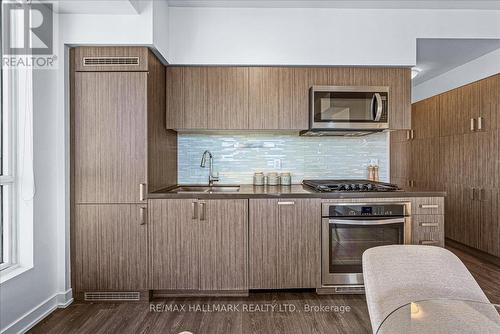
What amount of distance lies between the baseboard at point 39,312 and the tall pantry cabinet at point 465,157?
12.9 ft

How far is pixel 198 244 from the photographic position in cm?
258

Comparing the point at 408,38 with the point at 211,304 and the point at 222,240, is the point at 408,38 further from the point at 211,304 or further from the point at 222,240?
the point at 211,304

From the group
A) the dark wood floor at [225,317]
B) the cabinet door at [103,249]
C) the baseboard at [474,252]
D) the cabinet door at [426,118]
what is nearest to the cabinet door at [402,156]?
the cabinet door at [426,118]

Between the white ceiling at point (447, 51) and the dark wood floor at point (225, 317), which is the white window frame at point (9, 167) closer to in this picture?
the dark wood floor at point (225, 317)

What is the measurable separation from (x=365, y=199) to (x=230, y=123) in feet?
4.64

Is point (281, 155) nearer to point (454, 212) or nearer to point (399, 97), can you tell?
point (399, 97)

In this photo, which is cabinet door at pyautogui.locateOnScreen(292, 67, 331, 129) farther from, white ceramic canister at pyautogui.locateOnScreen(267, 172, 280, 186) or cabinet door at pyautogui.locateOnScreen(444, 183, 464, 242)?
cabinet door at pyautogui.locateOnScreen(444, 183, 464, 242)

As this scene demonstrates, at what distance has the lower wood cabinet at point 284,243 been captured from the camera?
261 cm

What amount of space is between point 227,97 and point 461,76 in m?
3.26

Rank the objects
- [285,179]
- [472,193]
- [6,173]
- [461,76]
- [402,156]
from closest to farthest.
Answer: [6,173] → [285,179] → [472,193] → [461,76] → [402,156]

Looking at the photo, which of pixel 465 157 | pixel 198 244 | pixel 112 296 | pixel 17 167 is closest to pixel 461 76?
pixel 465 157

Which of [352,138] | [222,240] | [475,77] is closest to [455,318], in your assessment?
[222,240]

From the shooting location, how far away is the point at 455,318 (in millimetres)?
1119

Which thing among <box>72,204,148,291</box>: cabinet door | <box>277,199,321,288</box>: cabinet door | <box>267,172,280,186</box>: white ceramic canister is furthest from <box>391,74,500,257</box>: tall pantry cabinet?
<box>72,204,148,291</box>: cabinet door
